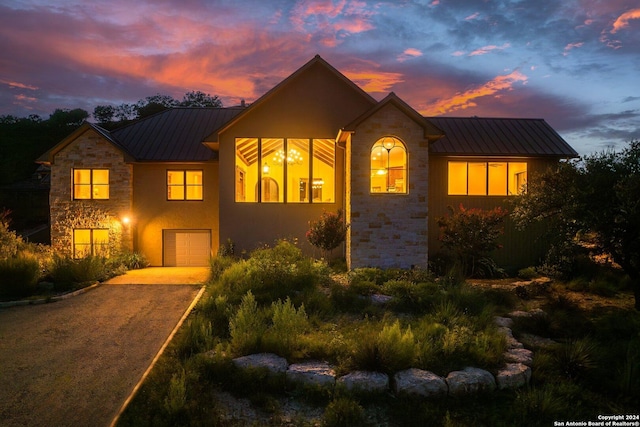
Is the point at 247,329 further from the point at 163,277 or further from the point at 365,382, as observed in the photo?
the point at 163,277

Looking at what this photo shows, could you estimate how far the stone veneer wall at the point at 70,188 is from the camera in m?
15.7

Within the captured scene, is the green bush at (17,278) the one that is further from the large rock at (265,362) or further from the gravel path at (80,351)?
the large rock at (265,362)

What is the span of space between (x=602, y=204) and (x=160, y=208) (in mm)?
14493

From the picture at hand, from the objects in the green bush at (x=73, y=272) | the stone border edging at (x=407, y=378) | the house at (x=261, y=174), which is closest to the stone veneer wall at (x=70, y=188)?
the house at (x=261, y=174)

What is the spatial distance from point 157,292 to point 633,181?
11.5m

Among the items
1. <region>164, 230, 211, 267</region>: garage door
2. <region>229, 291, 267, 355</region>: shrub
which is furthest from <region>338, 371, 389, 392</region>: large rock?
<region>164, 230, 211, 267</region>: garage door

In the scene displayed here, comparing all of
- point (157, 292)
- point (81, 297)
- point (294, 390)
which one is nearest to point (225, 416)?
point (294, 390)

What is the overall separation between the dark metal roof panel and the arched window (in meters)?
6.68

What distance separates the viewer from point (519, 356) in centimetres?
684

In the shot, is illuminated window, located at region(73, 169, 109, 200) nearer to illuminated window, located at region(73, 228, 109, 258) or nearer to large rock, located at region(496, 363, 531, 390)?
illuminated window, located at region(73, 228, 109, 258)

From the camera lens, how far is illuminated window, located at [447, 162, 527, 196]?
51.8 feet

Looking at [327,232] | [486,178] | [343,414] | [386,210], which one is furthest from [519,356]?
[486,178]

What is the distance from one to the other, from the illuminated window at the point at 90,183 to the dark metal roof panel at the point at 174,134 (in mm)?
1465

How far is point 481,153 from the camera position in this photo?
601 inches
